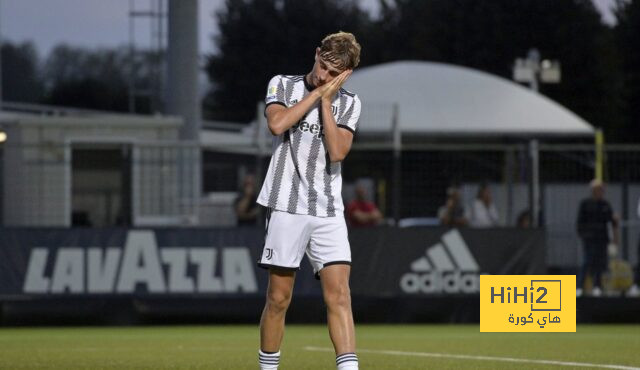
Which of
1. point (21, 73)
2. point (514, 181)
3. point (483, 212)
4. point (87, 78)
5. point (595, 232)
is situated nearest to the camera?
point (595, 232)

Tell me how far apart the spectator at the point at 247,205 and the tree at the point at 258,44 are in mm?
45705

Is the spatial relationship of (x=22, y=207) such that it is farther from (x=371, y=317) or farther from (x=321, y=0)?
(x=321, y=0)

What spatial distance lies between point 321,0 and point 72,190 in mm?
52056

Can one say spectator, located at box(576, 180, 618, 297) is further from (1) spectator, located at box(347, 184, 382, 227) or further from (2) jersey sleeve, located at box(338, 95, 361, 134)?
(2) jersey sleeve, located at box(338, 95, 361, 134)

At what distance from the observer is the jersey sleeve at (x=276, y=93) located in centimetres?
912

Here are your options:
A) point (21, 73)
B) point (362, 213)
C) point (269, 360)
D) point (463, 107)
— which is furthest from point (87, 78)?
point (269, 360)

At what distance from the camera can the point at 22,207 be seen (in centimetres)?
1945

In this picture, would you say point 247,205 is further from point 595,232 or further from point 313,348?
point 313,348

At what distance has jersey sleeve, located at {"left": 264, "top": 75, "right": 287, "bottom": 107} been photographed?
912 centimetres

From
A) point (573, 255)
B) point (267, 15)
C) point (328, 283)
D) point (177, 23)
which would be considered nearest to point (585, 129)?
point (177, 23)

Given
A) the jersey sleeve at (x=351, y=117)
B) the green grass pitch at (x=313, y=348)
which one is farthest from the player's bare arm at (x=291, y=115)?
the green grass pitch at (x=313, y=348)

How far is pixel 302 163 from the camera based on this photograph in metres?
9.15

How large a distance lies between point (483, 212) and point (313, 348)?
6432 millimetres

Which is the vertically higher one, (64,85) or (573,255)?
(64,85)
